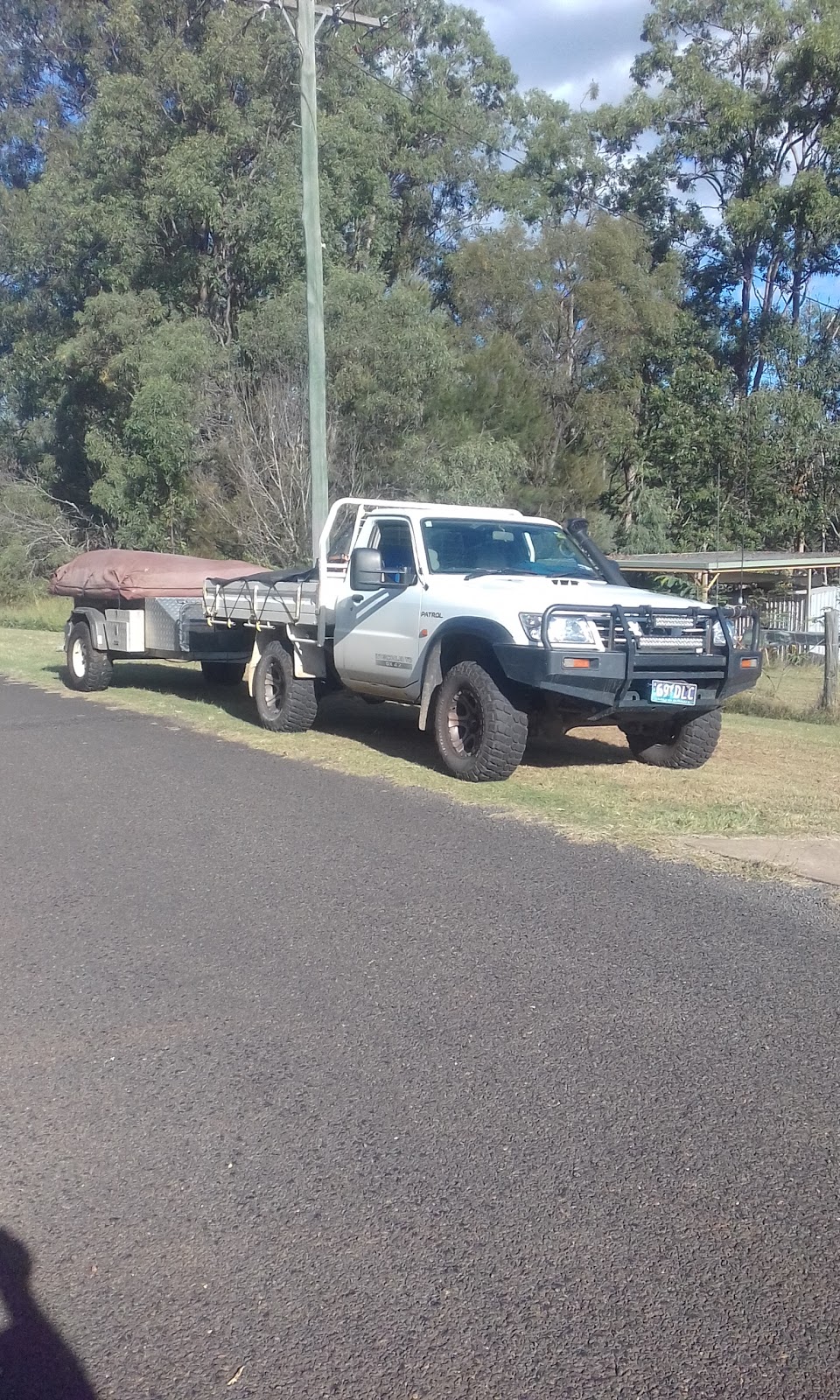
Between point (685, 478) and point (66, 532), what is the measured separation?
1696 cm

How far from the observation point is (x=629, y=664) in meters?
8.67

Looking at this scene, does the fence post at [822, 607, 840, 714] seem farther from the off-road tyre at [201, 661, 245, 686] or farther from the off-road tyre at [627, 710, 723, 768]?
the off-road tyre at [201, 661, 245, 686]

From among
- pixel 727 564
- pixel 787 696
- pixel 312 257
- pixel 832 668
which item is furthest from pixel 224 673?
pixel 727 564

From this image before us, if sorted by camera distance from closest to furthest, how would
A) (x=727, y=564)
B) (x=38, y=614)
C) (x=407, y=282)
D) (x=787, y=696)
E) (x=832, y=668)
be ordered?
(x=832, y=668) < (x=787, y=696) < (x=727, y=564) < (x=38, y=614) < (x=407, y=282)

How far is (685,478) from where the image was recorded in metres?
35.2

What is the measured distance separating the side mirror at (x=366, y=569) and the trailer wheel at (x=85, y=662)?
5.78m

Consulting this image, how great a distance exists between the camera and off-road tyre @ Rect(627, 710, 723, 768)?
989 cm

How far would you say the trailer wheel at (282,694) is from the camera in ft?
38.8

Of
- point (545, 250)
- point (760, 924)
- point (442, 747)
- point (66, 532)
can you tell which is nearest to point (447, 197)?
point (545, 250)

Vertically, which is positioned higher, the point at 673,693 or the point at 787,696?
the point at 673,693

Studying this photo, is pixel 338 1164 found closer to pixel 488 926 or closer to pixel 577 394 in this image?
pixel 488 926

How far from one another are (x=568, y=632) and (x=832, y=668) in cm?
628

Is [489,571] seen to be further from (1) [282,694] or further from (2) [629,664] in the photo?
(1) [282,694]

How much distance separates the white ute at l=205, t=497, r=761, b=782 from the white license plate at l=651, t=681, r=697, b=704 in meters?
0.01
